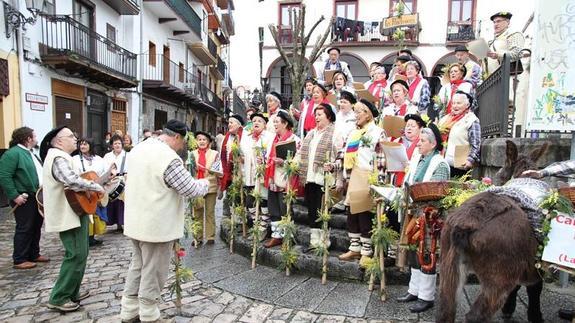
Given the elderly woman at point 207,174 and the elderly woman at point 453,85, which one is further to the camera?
the elderly woman at point 207,174

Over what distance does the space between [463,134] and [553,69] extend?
1.13 m

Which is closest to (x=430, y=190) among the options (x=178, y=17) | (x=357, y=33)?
(x=178, y=17)

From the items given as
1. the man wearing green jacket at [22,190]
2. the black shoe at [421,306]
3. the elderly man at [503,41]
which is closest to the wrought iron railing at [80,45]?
the man wearing green jacket at [22,190]

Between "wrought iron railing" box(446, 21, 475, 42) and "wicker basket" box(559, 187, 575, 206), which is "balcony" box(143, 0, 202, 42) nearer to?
"wrought iron railing" box(446, 21, 475, 42)

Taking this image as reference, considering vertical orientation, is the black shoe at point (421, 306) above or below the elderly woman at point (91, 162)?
below

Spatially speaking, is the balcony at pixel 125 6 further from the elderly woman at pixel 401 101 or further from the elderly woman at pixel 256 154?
the elderly woman at pixel 401 101

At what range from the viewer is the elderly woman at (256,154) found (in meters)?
5.86

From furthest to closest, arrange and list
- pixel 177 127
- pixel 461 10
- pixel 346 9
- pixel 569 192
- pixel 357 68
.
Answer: pixel 357 68 < pixel 346 9 < pixel 461 10 < pixel 177 127 < pixel 569 192

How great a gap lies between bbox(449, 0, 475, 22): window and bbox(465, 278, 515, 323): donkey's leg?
22435 millimetres

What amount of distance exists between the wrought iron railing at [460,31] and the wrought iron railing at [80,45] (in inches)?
664

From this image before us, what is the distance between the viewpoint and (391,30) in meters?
21.1

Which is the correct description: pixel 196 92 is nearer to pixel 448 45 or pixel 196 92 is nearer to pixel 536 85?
pixel 448 45

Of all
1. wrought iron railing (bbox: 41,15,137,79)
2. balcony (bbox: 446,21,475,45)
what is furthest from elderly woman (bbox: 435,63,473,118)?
balcony (bbox: 446,21,475,45)

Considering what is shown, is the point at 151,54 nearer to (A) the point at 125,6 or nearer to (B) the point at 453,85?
(A) the point at 125,6
